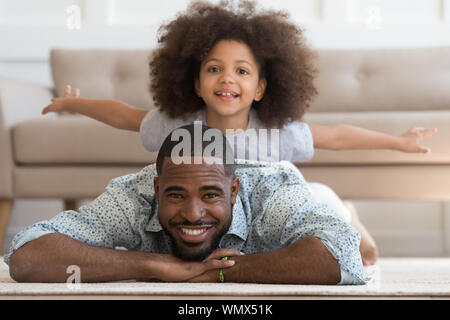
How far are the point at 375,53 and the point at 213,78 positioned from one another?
1.36 m

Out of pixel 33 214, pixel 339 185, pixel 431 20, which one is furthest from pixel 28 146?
pixel 431 20

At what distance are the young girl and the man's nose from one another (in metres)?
0.38

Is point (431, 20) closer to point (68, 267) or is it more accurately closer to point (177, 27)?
point (177, 27)

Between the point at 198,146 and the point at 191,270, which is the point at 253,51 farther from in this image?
the point at 191,270

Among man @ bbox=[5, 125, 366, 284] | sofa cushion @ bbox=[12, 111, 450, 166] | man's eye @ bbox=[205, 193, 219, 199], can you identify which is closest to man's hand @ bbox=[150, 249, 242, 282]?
man @ bbox=[5, 125, 366, 284]

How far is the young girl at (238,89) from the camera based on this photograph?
1.46m

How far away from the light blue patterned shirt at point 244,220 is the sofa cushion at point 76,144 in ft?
2.57

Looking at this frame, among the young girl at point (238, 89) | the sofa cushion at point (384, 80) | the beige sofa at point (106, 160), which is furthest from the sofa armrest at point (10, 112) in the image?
the sofa cushion at point (384, 80)

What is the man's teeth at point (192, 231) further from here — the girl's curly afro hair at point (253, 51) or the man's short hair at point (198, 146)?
the girl's curly afro hair at point (253, 51)

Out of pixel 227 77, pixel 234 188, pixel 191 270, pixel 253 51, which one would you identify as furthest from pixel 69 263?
pixel 253 51

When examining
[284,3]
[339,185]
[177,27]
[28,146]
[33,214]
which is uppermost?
[284,3]

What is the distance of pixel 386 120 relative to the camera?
6.77 feet

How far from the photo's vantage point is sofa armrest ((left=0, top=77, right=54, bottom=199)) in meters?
2.12

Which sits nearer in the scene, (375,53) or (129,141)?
(129,141)
